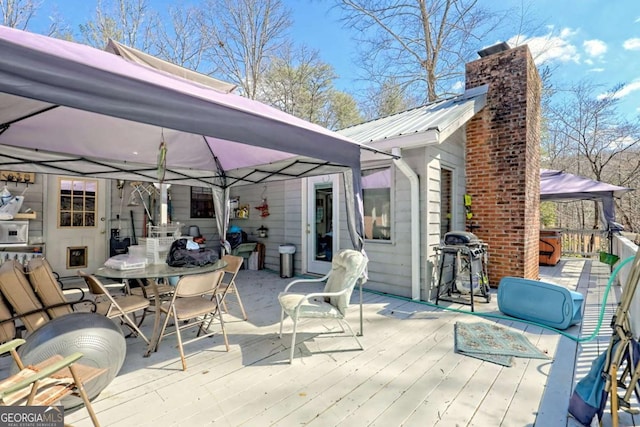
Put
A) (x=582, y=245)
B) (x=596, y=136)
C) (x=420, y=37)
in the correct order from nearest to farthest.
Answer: (x=582, y=245) → (x=420, y=37) → (x=596, y=136)

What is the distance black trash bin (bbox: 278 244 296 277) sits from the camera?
648cm

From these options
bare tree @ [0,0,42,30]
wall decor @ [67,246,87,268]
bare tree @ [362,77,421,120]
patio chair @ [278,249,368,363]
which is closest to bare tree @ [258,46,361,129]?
bare tree @ [362,77,421,120]

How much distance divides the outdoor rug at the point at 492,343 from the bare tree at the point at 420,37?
33.2 feet

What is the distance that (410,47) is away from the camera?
1160 cm

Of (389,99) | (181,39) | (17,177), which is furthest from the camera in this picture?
(389,99)

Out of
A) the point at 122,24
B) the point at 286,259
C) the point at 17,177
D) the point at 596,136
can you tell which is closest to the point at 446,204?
the point at 286,259

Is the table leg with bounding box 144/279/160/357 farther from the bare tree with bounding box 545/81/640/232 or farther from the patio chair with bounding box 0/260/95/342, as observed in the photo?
the bare tree with bounding box 545/81/640/232

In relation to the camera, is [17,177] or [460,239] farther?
[17,177]

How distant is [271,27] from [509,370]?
13263 millimetres

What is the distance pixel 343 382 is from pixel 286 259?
4.16m

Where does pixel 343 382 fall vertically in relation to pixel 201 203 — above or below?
below

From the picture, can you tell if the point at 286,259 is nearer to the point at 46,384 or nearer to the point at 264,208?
the point at 264,208

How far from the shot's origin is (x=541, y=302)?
3779 millimetres

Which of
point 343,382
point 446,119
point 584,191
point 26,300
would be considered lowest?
point 343,382
